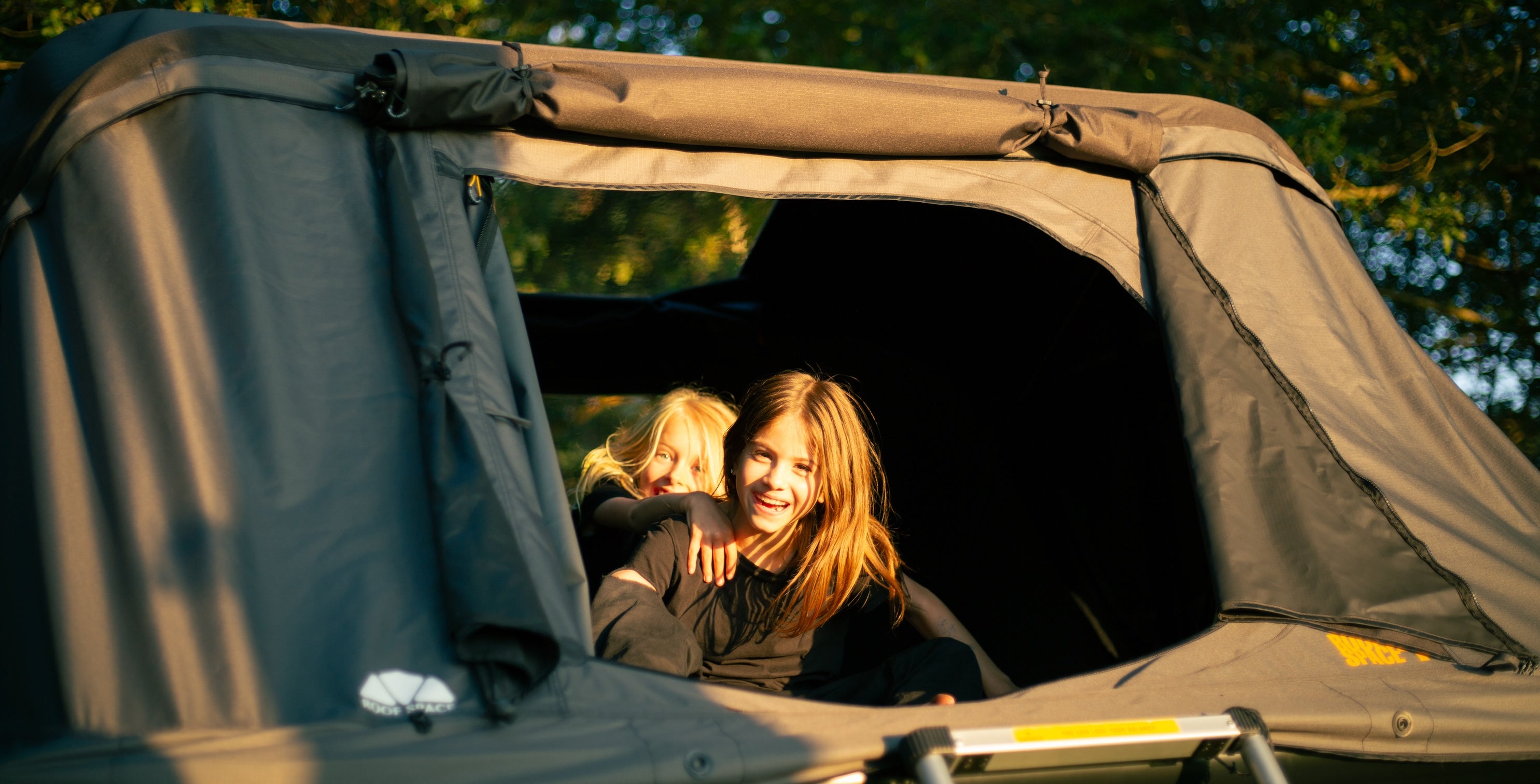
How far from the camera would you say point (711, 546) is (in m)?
2.09

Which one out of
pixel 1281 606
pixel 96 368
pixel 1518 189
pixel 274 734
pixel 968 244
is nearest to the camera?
pixel 274 734

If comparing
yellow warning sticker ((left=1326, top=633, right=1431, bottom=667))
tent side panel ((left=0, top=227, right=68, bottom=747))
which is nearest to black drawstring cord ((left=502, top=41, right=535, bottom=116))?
tent side panel ((left=0, top=227, right=68, bottom=747))

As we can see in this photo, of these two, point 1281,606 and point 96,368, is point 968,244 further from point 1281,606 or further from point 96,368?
point 96,368

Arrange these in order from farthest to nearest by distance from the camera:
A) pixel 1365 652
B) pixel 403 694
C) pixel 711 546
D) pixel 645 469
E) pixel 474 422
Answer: pixel 645 469
pixel 711 546
pixel 1365 652
pixel 474 422
pixel 403 694

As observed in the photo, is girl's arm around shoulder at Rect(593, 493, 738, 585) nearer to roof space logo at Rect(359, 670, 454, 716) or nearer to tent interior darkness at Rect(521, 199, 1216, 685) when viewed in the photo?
tent interior darkness at Rect(521, 199, 1216, 685)

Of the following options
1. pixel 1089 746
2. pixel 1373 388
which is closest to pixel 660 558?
pixel 1089 746

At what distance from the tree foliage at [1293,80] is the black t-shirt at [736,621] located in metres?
2.43

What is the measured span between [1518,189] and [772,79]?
5507mm

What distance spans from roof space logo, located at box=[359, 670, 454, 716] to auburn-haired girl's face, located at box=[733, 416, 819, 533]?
2.91ft

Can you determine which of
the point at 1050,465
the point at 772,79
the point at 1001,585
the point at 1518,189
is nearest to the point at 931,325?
the point at 1050,465

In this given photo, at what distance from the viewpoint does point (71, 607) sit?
1.35m

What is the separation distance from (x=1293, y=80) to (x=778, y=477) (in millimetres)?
5065

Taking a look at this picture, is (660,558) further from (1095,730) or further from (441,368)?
(1095,730)

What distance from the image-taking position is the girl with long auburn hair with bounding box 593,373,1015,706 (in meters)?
2.04
